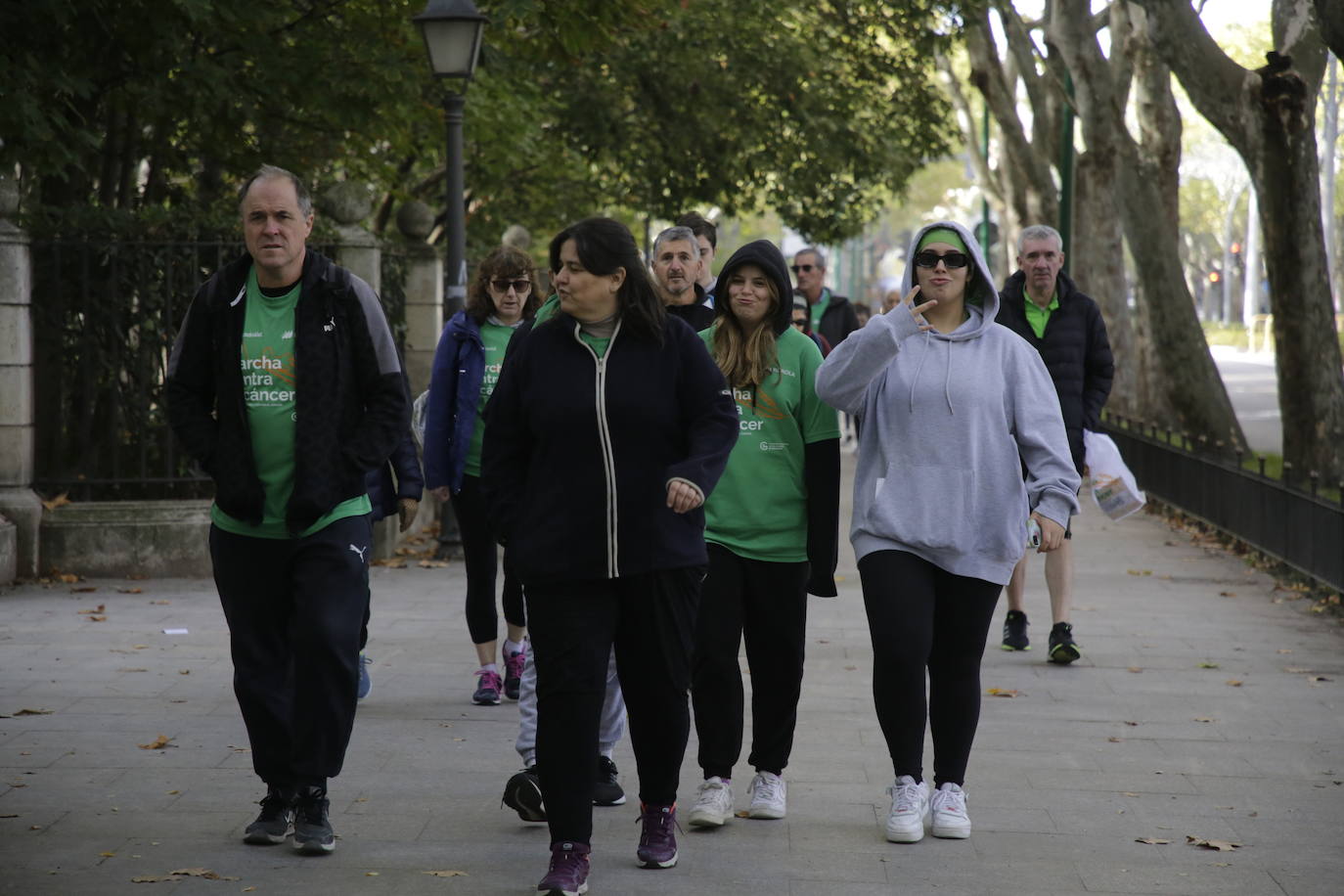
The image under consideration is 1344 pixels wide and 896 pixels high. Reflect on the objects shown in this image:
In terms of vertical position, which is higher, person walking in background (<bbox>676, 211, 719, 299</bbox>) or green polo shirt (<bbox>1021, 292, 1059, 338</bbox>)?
person walking in background (<bbox>676, 211, 719, 299</bbox>)

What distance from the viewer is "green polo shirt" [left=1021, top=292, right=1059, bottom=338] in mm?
8742

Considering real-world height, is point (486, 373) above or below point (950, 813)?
above

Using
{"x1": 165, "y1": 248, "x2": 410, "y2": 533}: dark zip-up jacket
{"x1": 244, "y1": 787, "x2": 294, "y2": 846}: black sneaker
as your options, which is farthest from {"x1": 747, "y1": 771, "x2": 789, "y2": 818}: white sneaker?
{"x1": 165, "y1": 248, "x2": 410, "y2": 533}: dark zip-up jacket

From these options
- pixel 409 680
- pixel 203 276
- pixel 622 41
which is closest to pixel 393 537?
pixel 203 276

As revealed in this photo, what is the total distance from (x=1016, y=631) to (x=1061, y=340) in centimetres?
154

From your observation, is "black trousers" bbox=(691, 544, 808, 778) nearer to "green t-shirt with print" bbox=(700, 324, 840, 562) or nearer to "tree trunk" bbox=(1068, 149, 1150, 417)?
"green t-shirt with print" bbox=(700, 324, 840, 562)

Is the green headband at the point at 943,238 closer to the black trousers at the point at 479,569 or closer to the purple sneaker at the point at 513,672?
the black trousers at the point at 479,569

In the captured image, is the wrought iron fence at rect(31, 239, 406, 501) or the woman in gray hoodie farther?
the wrought iron fence at rect(31, 239, 406, 501)

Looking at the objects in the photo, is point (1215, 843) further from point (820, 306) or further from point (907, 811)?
point (820, 306)

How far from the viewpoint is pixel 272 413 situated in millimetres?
5289

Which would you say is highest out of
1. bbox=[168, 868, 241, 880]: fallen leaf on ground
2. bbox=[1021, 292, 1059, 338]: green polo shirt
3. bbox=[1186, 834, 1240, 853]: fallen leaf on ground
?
bbox=[1021, 292, 1059, 338]: green polo shirt

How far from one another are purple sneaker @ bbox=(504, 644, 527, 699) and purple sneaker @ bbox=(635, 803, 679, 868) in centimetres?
265

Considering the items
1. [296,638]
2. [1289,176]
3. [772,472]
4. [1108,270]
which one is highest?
[1289,176]

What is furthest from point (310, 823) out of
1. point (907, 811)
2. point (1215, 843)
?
point (1215, 843)
